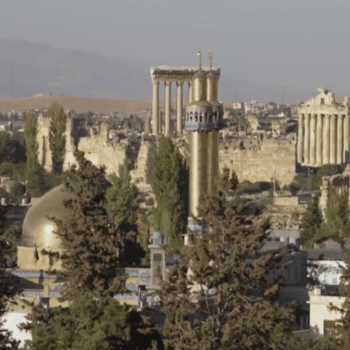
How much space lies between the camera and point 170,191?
56719mm

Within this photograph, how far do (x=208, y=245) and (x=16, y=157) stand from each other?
5996cm

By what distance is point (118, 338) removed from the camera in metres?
27.7

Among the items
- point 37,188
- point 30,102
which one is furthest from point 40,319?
point 30,102

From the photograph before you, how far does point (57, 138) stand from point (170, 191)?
27891 millimetres

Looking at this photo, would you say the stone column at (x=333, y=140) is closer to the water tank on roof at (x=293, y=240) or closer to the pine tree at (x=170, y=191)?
the pine tree at (x=170, y=191)

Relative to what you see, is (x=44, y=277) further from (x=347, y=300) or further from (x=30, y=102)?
(x=30, y=102)

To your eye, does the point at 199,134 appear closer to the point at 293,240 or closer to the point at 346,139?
the point at 293,240

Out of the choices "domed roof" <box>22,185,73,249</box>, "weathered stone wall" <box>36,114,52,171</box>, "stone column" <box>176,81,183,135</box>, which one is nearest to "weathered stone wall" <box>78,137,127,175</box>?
"weathered stone wall" <box>36,114,52,171</box>

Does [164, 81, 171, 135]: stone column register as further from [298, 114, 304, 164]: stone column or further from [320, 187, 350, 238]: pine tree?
[320, 187, 350, 238]: pine tree

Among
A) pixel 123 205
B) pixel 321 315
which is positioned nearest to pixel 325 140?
pixel 123 205

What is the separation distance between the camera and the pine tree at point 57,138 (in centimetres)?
8269

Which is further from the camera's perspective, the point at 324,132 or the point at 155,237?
the point at 324,132

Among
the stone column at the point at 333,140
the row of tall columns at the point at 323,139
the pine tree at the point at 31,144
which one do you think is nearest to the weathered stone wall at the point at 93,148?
the pine tree at the point at 31,144

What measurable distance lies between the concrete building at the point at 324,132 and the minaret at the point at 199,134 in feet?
123
